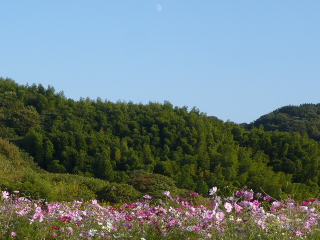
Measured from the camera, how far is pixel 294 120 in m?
75.5

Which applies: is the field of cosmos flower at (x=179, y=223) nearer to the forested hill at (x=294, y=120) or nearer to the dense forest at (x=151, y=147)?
the dense forest at (x=151, y=147)

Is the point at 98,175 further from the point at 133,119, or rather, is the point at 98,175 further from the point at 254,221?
the point at 254,221

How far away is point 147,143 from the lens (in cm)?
4341

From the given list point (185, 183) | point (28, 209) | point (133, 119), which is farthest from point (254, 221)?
point (133, 119)

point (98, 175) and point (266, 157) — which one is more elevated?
point (266, 157)

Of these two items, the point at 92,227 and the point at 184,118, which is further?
the point at 184,118

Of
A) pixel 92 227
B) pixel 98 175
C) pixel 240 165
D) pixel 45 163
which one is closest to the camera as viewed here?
pixel 92 227

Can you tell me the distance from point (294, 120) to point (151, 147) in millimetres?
37938

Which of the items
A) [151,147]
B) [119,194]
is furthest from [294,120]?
[119,194]

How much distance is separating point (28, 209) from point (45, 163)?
3506 centimetres

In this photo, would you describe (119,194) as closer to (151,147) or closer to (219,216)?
(219,216)

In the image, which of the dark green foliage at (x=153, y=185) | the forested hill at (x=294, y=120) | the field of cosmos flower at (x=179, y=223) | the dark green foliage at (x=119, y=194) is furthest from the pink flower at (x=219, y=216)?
the forested hill at (x=294, y=120)

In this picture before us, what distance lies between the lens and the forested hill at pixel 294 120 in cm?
6894

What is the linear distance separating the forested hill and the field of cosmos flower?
60628 millimetres
